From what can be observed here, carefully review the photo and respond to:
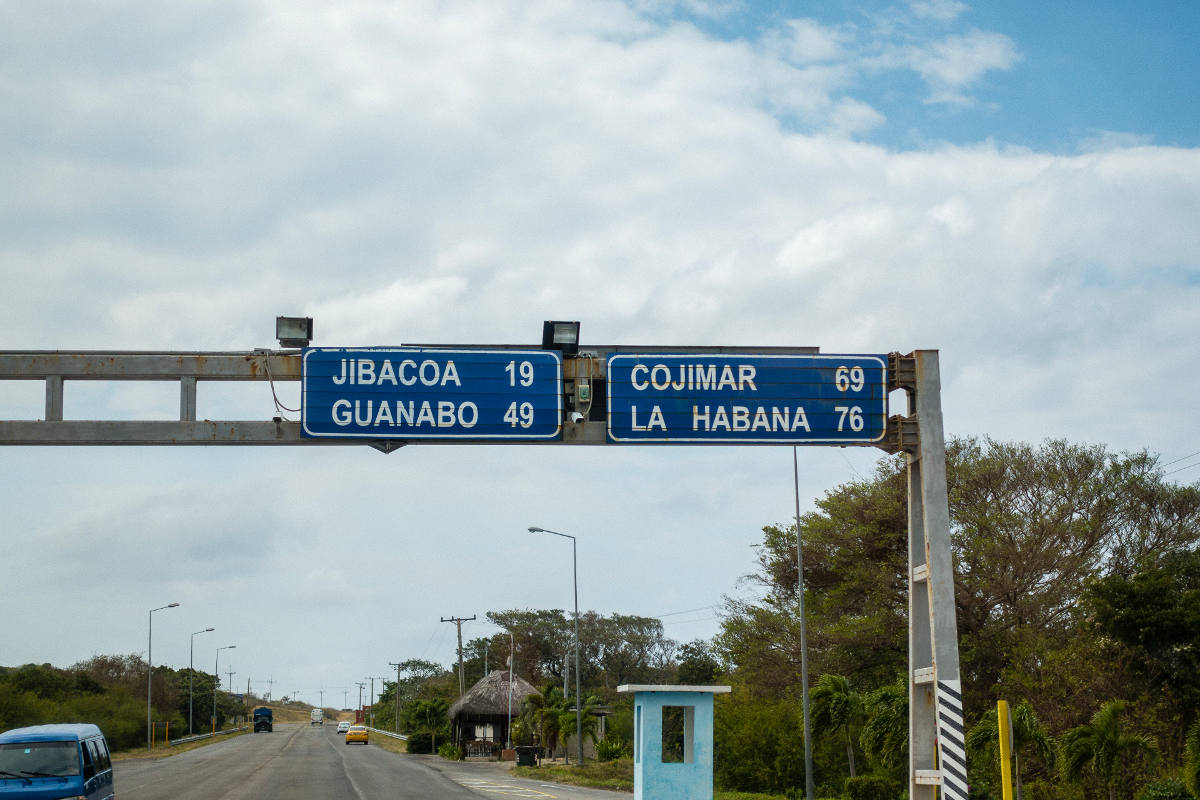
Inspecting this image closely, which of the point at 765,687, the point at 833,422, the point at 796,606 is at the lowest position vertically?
the point at 765,687

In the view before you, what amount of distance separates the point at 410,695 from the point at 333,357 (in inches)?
4940

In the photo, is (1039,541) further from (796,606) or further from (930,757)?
(930,757)

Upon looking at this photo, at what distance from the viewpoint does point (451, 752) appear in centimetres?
6388

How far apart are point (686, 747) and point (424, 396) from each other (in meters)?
9.56

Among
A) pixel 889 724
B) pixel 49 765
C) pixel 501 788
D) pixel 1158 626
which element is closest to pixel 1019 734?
pixel 889 724

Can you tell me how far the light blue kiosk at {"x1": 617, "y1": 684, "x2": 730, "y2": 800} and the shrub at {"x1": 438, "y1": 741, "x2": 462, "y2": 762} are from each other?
44194mm

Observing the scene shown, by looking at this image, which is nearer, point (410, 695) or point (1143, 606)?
point (1143, 606)

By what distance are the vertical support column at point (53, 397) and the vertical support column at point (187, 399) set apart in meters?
1.39

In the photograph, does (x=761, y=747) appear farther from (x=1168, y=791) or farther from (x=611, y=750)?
(x=1168, y=791)

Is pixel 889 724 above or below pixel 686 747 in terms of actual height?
below

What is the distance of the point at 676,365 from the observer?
13.6 metres

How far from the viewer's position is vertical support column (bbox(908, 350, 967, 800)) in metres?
12.9

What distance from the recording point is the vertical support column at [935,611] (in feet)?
42.3

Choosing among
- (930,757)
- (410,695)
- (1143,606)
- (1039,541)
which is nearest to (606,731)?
(1039,541)
